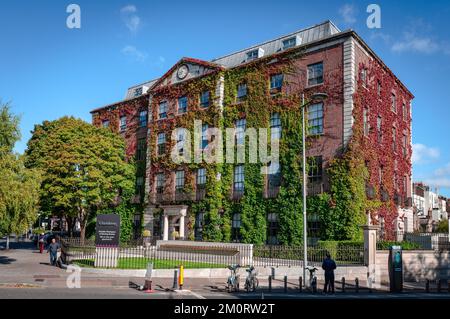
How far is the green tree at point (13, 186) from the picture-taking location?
22.5 meters

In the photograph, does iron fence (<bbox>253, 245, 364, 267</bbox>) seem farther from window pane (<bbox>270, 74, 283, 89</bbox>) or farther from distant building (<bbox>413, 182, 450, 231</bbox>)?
distant building (<bbox>413, 182, 450, 231</bbox>)

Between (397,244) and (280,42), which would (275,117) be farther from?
(397,244)

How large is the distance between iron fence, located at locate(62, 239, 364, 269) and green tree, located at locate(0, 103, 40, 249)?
4.30 m

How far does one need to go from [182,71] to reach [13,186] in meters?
24.8

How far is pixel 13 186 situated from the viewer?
890 inches

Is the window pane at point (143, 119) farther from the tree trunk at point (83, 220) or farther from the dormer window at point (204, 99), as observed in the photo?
the tree trunk at point (83, 220)

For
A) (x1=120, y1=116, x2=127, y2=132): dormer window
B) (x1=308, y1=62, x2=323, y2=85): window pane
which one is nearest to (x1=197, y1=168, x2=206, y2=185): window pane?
(x1=308, y1=62, x2=323, y2=85): window pane

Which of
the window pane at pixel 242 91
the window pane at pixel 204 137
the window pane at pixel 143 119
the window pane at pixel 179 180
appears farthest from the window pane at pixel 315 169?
the window pane at pixel 143 119

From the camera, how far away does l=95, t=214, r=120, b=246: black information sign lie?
79.4 feet

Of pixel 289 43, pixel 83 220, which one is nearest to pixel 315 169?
pixel 289 43
